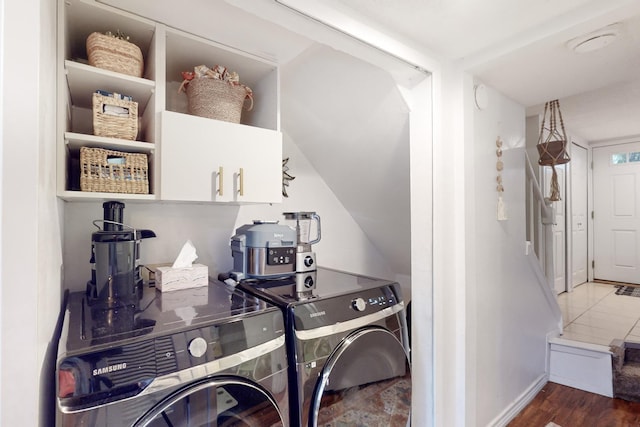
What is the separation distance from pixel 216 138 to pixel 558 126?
400cm

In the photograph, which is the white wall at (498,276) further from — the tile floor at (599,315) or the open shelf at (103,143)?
the open shelf at (103,143)

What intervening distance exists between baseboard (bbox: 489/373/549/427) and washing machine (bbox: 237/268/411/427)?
0.85m

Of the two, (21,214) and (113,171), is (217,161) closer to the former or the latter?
(113,171)

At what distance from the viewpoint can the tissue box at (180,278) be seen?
4.84 ft

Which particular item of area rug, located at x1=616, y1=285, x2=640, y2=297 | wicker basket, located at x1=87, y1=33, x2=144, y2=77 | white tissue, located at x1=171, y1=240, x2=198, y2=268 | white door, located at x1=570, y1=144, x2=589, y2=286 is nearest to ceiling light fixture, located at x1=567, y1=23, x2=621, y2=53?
wicker basket, located at x1=87, y1=33, x2=144, y2=77

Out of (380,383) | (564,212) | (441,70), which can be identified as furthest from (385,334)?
(564,212)

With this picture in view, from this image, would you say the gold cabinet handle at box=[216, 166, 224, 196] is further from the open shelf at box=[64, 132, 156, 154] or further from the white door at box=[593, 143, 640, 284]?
the white door at box=[593, 143, 640, 284]

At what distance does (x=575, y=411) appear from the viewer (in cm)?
223

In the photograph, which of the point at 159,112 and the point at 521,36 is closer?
the point at 159,112

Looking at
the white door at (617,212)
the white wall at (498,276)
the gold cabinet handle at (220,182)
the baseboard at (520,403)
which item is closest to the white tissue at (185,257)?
the gold cabinet handle at (220,182)

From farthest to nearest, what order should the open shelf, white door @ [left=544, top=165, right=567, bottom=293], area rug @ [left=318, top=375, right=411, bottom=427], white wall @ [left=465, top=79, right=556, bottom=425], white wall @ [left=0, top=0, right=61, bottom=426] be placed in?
white door @ [left=544, top=165, right=567, bottom=293] < white wall @ [left=465, top=79, right=556, bottom=425] < area rug @ [left=318, top=375, right=411, bottom=427] < the open shelf < white wall @ [left=0, top=0, right=61, bottom=426]

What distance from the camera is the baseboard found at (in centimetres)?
201

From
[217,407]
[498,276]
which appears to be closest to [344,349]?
[217,407]

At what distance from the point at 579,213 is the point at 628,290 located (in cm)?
117
